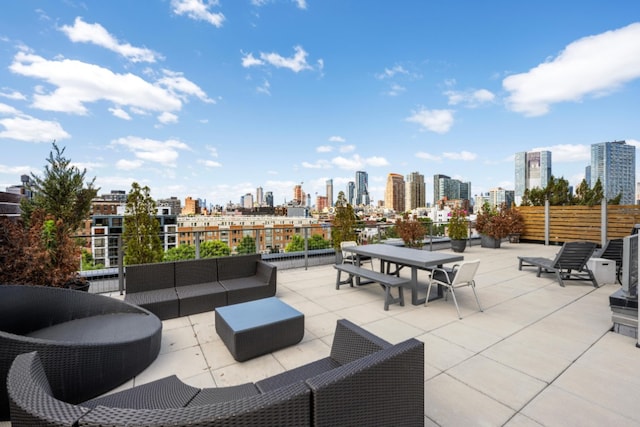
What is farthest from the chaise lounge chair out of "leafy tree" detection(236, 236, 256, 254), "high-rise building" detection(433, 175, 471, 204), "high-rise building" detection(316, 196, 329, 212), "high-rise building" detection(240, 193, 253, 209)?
"high-rise building" detection(240, 193, 253, 209)

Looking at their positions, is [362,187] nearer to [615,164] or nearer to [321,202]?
[321,202]

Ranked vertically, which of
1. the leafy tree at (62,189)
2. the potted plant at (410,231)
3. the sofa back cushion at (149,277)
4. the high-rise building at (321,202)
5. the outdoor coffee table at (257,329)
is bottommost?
the outdoor coffee table at (257,329)

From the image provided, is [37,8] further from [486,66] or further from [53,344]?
[486,66]

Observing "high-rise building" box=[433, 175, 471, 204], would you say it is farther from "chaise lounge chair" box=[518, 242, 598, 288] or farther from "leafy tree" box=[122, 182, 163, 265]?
"leafy tree" box=[122, 182, 163, 265]

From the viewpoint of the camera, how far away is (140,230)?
213 inches

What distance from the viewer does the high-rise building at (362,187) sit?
104 meters

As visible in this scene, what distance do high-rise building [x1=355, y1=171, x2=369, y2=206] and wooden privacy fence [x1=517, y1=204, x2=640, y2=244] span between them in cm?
9039

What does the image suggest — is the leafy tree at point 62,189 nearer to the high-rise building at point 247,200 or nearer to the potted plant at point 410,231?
the potted plant at point 410,231

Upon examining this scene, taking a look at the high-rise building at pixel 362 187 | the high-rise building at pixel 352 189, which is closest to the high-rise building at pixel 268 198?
the high-rise building at pixel 352 189

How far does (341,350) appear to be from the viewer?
6.46 ft

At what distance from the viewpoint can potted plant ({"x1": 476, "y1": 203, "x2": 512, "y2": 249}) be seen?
10.2 metres

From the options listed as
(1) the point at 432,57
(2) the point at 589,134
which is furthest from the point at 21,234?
(2) the point at 589,134

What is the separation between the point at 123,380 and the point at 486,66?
15.2 m

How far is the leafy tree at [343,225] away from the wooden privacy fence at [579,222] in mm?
8827
